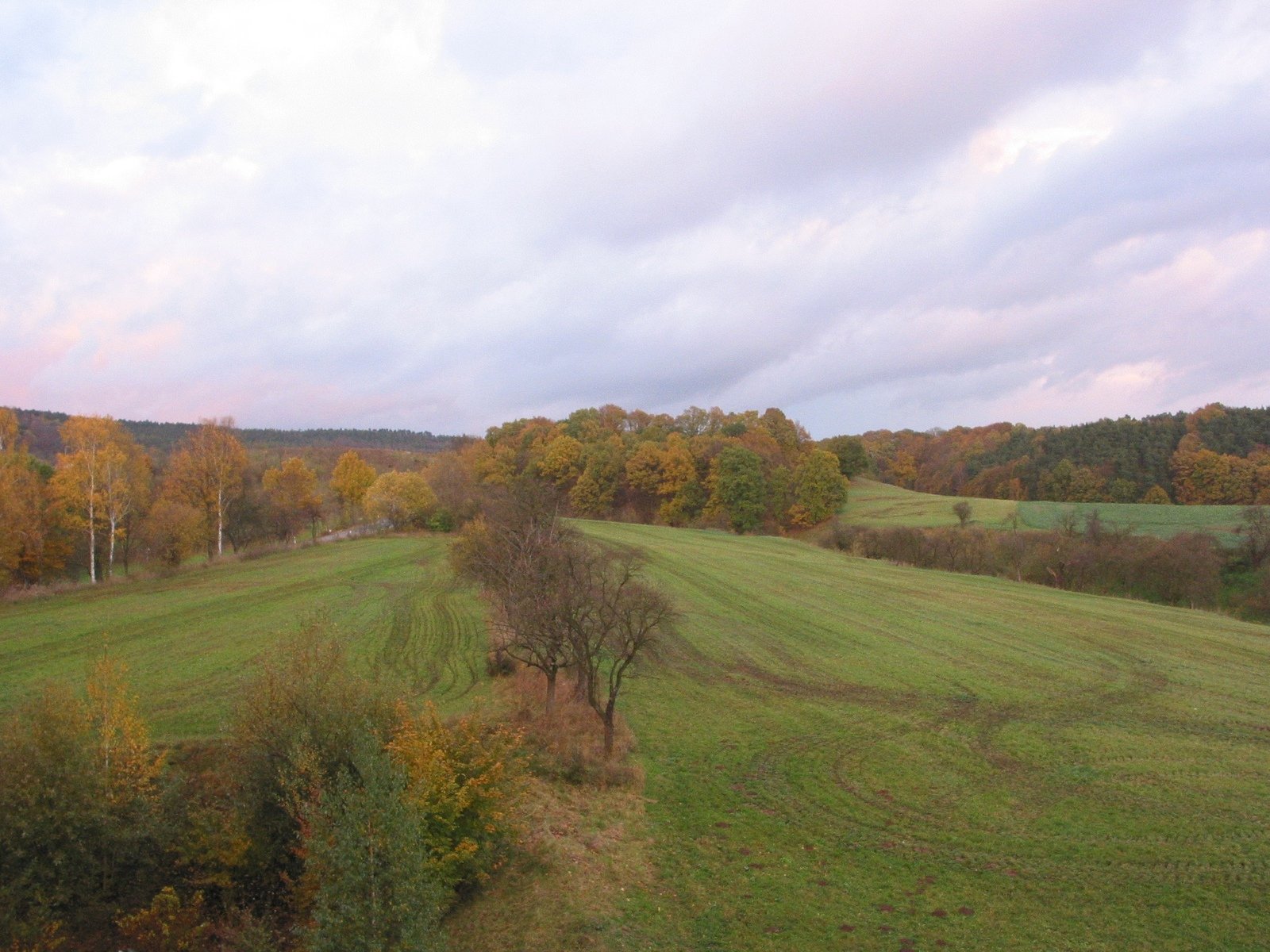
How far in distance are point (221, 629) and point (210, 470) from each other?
3209 centimetres

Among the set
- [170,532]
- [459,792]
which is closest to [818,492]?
[170,532]

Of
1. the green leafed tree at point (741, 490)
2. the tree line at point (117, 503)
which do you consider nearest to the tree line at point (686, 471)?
the green leafed tree at point (741, 490)

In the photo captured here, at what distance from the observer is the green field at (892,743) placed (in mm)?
14555

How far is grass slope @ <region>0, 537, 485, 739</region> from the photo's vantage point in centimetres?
2695

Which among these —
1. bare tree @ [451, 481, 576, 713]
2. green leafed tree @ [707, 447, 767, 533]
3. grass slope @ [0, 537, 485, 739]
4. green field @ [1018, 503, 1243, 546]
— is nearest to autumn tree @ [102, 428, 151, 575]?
grass slope @ [0, 537, 485, 739]

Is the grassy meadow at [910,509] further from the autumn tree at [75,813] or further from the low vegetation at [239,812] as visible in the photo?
the autumn tree at [75,813]

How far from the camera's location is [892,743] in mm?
23703

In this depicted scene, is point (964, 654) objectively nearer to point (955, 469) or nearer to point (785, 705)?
point (785, 705)

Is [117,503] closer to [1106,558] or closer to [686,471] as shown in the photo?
[686,471]

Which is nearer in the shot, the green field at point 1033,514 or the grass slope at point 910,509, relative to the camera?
the green field at point 1033,514

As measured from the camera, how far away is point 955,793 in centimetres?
2009

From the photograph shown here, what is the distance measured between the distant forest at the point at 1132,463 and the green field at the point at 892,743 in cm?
5705

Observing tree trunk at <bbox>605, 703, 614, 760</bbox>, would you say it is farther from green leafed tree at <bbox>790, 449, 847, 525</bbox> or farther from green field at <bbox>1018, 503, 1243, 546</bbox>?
green leafed tree at <bbox>790, 449, 847, 525</bbox>

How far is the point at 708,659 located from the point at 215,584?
36.2 m
